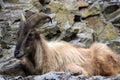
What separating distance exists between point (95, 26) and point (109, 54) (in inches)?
285

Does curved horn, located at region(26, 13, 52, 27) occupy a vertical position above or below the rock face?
above

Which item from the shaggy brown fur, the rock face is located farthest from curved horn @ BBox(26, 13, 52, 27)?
the rock face

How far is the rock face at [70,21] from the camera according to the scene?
47.4 feet

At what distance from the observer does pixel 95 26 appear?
1839cm

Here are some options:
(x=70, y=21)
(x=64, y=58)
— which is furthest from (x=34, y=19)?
(x=70, y=21)

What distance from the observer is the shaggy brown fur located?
412 inches

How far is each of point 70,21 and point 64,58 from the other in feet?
20.9

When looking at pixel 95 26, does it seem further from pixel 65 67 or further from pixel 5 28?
pixel 65 67

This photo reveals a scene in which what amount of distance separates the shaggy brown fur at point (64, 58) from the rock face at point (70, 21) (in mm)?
2106

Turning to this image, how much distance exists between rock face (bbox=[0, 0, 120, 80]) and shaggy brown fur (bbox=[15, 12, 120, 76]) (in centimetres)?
211

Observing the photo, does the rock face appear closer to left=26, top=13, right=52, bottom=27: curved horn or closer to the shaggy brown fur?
the shaggy brown fur

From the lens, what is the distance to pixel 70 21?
55.9 ft

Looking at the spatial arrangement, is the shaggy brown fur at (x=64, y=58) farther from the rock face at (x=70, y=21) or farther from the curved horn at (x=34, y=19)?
the rock face at (x=70, y=21)

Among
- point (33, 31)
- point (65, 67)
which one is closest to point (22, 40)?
point (33, 31)
